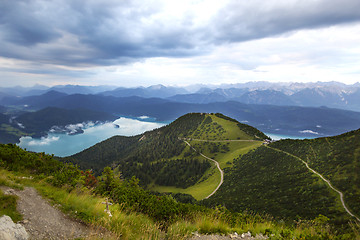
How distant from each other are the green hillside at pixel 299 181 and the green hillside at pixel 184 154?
577 inches

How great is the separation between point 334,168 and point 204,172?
59443mm

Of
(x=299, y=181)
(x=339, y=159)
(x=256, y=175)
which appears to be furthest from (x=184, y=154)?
(x=339, y=159)

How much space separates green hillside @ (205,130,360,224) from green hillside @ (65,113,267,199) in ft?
48.1

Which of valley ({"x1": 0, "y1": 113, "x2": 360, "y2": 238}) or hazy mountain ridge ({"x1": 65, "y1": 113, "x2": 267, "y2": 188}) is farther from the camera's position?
hazy mountain ridge ({"x1": 65, "y1": 113, "x2": 267, "y2": 188})

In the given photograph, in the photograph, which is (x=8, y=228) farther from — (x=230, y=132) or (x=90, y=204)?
(x=230, y=132)

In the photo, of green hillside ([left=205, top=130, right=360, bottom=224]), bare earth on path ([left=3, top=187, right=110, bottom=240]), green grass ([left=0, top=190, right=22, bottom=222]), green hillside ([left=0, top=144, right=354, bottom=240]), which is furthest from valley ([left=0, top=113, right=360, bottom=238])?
green grass ([left=0, top=190, right=22, bottom=222])

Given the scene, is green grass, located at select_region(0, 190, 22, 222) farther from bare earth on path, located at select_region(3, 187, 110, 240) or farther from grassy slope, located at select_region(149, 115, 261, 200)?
grassy slope, located at select_region(149, 115, 261, 200)

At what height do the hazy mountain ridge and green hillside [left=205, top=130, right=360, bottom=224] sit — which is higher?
green hillside [left=205, top=130, right=360, bottom=224]

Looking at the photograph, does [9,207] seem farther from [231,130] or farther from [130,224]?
[231,130]

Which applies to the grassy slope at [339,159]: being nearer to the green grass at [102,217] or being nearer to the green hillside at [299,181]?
the green hillside at [299,181]

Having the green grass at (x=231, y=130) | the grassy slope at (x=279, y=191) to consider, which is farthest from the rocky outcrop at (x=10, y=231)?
the green grass at (x=231, y=130)

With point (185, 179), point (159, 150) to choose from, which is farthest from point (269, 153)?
point (159, 150)

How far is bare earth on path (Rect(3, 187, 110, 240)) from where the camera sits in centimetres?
559

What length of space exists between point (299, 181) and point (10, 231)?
2208 inches
